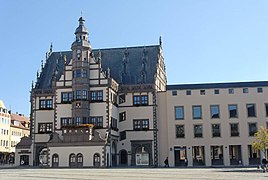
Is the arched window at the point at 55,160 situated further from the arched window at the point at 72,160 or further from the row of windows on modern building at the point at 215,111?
the row of windows on modern building at the point at 215,111

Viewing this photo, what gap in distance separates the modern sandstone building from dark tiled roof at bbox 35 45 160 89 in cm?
281

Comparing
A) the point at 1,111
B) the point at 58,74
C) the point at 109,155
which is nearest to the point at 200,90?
the point at 109,155

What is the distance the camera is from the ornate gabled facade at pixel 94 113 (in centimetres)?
6100

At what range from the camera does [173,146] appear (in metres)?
66.7

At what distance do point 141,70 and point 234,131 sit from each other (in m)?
19.4

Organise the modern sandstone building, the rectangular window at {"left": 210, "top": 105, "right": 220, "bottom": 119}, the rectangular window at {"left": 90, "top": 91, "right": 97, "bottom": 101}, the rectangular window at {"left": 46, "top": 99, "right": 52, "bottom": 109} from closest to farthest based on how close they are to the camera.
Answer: the modern sandstone building, the rectangular window at {"left": 90, "top": 91, "right": 97, "bottom": 101}, the rectangular window at {"left": 210, "top": 105, "right": 220, "bottom": 119}, the rectangular window at {"left": 46, "top": 99, "right": 52, "bottom": 109}

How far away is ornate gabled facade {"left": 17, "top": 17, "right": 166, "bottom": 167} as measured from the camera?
61.0 meters

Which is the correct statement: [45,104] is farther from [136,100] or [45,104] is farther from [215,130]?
[215,130]

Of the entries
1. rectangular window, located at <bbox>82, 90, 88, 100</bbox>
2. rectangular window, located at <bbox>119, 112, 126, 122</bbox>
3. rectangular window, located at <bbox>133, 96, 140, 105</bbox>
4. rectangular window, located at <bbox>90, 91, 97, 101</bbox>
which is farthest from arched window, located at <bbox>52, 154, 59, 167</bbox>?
rectangular window, located at <bbox>133, 96, 140, 105</bbox>

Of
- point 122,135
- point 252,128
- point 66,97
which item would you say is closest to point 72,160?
point 122,135

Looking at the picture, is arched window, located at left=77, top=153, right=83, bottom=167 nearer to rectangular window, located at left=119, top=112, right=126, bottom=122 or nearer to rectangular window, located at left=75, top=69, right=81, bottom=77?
rectangular window, located at left=119, top=112, right=126, bottom=122

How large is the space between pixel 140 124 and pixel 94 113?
8159mm

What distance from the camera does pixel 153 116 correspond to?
221 feet

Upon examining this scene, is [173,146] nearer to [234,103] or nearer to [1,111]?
[234,103]
